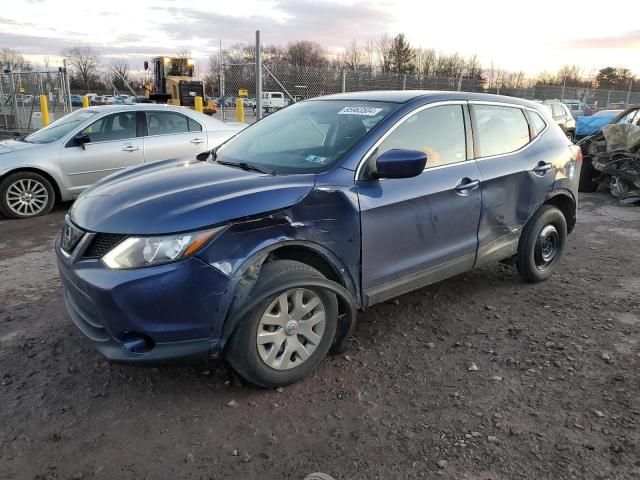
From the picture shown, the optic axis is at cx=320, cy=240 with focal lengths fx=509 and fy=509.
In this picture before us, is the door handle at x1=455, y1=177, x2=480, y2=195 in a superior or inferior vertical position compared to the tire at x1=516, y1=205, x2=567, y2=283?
superior

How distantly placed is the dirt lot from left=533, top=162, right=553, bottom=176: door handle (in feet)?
3.72

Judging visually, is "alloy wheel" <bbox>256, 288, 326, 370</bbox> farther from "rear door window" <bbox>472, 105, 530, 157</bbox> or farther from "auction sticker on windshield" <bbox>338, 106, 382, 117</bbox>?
"rear door window" <bbox>472, 105, 530, 157</bbox>

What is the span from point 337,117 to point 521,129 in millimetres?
1736

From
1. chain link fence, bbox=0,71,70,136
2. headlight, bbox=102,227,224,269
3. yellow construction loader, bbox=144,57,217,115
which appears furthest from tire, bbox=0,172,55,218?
yellow construction loader, bbox=144,57,217,115

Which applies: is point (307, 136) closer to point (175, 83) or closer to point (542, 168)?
point (542, 168)

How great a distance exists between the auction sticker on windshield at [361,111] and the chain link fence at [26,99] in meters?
15.2

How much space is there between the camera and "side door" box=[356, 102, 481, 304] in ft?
10.5

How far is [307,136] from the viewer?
12.1 ft

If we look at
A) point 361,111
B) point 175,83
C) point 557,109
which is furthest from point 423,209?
point 175,83

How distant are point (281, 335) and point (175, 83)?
19609mm

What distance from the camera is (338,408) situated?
2.84 meters

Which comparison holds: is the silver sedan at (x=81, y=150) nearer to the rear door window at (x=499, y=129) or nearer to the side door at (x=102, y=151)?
the side door at (x=102, y=151)

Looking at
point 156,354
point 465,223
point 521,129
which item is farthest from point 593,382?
point 156,354

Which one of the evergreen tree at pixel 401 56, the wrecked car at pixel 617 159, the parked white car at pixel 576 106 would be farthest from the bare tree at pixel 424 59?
the wrecked car at pixel 617 159
